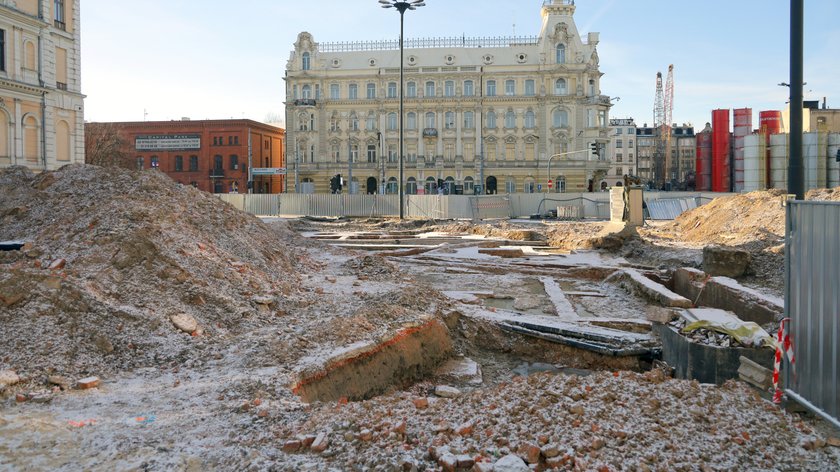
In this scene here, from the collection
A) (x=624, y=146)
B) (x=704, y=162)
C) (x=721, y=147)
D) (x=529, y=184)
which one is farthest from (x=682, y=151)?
(x=529, y=184)

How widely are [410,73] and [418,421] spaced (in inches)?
2606

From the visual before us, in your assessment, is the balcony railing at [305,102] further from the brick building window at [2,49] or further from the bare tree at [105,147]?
the brick building window at [2,49]

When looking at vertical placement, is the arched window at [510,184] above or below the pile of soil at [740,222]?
above

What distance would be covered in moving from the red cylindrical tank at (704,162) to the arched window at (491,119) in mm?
26307

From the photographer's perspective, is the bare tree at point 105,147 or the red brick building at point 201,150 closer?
the bare tree at point 105,147

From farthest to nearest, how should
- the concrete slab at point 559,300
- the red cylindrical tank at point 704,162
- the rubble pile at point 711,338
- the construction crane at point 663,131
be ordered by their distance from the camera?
the construction crane at point 663,131, the red cylindrical tank at point 704,162, the concrete slab at point 559,300, the rubble pile at point 711,338

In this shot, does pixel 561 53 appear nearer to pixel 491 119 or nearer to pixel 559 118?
pixel 559 118

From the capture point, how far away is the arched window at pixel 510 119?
224 feet

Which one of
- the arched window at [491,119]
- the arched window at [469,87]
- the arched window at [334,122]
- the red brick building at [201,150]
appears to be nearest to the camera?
the arched window at [491,119]

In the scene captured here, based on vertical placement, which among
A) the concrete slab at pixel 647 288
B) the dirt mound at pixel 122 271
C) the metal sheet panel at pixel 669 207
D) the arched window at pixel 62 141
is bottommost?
the concrete slab at pixel 647 288

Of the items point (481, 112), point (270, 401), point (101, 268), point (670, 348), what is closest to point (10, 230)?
point (101, 268)

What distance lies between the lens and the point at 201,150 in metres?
70.2

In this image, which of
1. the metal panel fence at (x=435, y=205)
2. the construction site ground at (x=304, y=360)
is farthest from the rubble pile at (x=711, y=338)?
the metal panel fence at (x=435, y=205)

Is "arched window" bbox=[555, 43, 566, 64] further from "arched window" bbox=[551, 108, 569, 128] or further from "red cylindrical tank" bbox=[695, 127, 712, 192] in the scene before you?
"red cylindrical tank" bbox=[695, 127, 712, 192]
